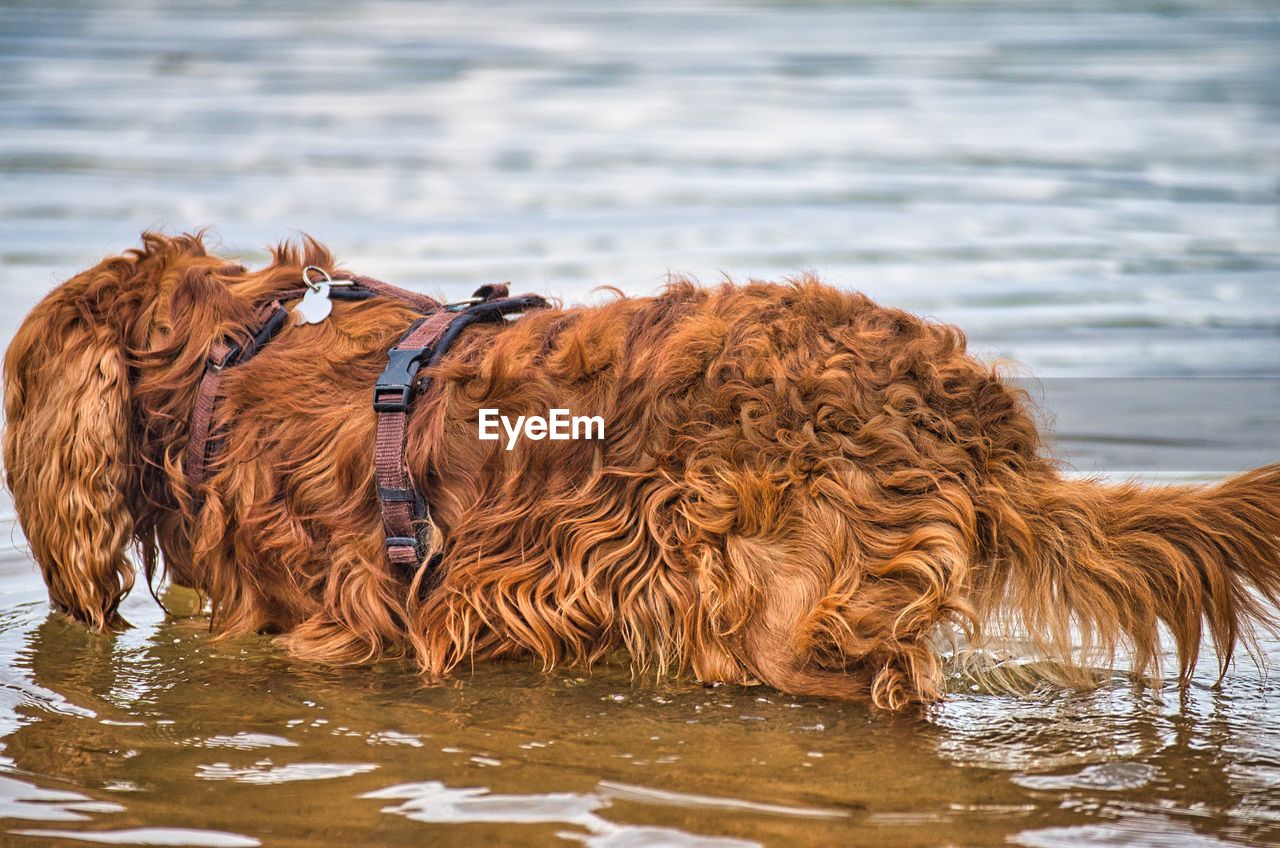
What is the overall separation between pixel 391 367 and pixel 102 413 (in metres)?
0.78

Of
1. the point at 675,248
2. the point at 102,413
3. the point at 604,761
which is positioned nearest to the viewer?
the point at 604,761

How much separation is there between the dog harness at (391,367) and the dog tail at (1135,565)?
1.30m

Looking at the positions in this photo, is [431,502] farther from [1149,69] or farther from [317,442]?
[1149,69]

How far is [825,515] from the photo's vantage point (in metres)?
3.09

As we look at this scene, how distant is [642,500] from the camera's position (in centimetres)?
323

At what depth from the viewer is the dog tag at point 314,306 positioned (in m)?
3.66

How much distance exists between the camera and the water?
8.98ft

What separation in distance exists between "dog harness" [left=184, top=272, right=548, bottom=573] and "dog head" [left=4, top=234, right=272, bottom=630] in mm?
66

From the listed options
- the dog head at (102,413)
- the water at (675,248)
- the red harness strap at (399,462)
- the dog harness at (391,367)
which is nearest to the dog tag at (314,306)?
the dog harness at (391,367)

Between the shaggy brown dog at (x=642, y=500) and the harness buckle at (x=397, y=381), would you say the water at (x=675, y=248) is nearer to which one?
the shaggy brown dog at (x=642, y=500)
